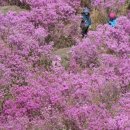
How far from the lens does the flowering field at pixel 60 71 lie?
13984 millimetres

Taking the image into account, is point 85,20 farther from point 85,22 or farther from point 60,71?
point 60,71

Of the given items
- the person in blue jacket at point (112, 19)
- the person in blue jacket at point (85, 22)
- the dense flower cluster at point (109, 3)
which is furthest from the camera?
the dense flower cluster at point (109, 3)

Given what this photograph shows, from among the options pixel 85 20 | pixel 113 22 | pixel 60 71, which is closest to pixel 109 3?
pixel 113 22

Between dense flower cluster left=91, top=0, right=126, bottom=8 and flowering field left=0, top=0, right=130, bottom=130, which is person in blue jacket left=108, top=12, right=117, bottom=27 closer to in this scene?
flowering field left=0, top=0, right=130, bottom=130

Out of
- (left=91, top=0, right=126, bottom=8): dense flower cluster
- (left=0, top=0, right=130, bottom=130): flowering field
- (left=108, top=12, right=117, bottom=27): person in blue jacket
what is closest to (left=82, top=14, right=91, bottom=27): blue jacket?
(left=0, top=0, right=130, bottom=130): flowering field

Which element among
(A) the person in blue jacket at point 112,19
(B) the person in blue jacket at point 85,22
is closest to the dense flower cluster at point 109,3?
(A) the person in blue jacket at point 112,19

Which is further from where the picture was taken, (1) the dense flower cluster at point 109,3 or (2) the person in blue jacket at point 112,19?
(1) the dense flower cluster at point 109,3

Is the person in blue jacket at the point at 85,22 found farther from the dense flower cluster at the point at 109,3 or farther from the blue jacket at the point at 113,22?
the dense flower cluster at the point at 109,3

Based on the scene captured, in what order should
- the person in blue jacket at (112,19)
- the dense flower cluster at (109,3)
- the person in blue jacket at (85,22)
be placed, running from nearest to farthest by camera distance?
1. the person in blue jacket at (85,22)
2. the person in blue jacket at (112,19)
3. the dense flower cluster at (109,3)

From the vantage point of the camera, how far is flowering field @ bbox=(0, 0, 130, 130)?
13984mm

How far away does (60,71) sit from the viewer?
55.5ft

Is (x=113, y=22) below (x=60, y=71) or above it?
above

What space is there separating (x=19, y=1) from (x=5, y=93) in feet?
25.8

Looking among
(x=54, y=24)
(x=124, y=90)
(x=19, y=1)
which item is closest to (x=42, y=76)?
(x=124, y=90)
